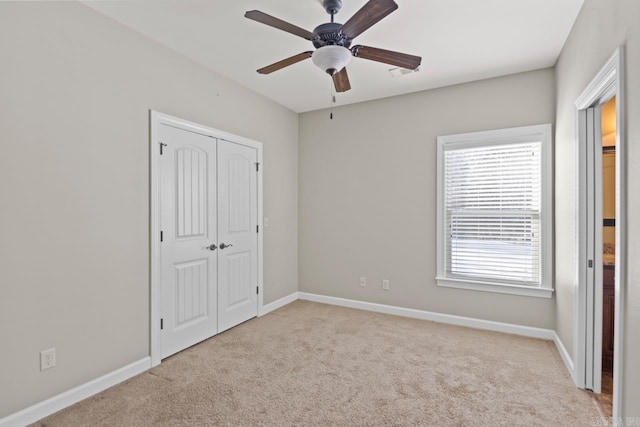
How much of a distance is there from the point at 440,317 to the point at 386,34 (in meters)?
3.07

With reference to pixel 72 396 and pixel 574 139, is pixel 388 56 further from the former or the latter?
pixel 72 396

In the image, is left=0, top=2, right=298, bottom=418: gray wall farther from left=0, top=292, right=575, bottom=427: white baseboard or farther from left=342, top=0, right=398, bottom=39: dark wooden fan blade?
left=342, top=0, right=398, bottom=39: dark wooden fan blade

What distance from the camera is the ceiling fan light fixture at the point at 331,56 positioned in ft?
6.56

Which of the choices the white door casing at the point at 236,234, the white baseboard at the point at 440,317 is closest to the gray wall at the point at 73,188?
the white door casing at the point at 236,234

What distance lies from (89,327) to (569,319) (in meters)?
3.80

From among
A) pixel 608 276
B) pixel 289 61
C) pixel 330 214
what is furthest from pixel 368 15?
pixel 330 214

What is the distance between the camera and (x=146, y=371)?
2.64 metres

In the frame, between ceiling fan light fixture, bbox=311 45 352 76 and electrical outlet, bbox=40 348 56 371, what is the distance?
263cm

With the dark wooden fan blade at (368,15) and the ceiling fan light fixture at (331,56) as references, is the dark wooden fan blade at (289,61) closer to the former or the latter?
the ceiling fan light fixture at (331,56)

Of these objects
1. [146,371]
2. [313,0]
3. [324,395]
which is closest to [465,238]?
[324,395]

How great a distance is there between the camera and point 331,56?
2025 mm

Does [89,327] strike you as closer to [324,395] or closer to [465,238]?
[324,395]

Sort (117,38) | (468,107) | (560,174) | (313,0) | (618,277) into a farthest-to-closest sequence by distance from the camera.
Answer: (468,107) < (560,174) < (117,38) < (313,0) < (618,277)

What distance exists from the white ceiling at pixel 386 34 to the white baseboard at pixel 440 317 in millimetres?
2697
